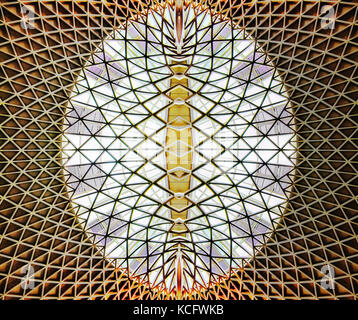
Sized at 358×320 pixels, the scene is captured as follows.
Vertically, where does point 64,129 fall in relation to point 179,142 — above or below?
below

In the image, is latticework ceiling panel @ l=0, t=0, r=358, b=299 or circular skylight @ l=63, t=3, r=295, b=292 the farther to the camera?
circular skylight @ l=63, t=3, r=295, b=292

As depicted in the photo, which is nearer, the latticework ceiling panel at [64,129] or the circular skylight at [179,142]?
the latticework ceiling panel at [64,129]

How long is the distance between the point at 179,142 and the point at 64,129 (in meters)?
9.39

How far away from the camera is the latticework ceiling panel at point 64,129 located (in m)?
17.5

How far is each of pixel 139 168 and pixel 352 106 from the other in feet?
51.5

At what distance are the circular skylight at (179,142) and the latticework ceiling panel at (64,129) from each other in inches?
34.5

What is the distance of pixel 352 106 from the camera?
17.9 metres

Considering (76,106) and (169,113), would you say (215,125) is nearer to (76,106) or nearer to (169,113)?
(169,113)

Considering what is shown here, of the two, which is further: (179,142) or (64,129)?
(179,142)

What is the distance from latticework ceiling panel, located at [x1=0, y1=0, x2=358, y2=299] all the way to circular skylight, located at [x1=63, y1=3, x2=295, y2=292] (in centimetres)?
88

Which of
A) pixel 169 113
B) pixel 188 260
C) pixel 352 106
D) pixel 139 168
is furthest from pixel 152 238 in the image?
pixel 352 106

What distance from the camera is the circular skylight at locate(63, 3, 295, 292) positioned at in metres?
20.6

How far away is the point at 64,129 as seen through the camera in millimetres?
20266

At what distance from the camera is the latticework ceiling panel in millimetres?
17500
